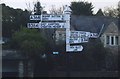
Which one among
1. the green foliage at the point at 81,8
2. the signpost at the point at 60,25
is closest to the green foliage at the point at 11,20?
the green foliage at the point at 81,8

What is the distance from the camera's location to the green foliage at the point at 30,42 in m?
27.3

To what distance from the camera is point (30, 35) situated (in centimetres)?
2841

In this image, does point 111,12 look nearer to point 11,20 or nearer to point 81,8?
point 81,8

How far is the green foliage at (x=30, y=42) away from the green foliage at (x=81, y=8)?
1365 centimetres

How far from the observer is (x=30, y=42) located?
2738 cm

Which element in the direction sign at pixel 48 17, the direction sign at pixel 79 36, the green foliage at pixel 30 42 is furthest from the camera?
the green foliage at pixel 30 42

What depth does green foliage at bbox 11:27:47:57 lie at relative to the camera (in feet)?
89.7

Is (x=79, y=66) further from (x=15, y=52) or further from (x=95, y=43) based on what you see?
(x=15, y=52)

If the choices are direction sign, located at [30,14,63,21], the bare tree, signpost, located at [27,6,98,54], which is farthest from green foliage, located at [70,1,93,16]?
direction sign, located at [30,14,63,21]

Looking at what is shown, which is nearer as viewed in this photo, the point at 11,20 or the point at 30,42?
the point at 30,42

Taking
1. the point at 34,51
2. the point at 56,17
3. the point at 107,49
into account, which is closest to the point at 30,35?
the point at 34,51

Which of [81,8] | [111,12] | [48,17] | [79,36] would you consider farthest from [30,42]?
[111,12]

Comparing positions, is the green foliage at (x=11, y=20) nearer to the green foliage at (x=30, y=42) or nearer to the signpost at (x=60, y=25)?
the green foliage at (x=30, y=42)

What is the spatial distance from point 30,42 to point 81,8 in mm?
16460
